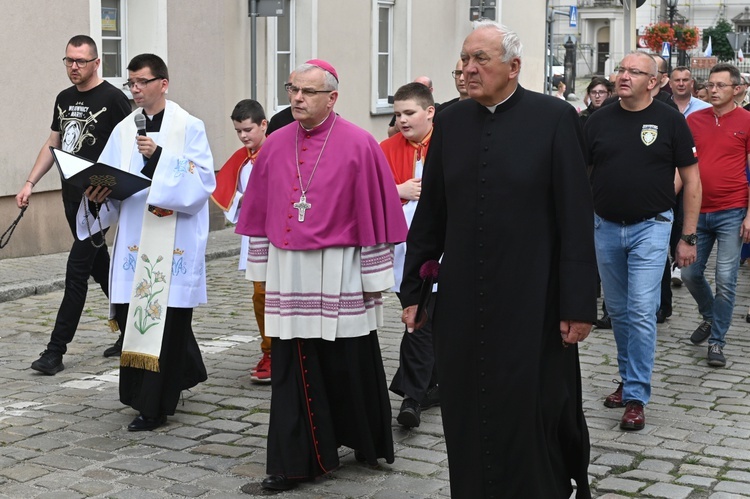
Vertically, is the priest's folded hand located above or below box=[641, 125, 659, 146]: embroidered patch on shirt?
below

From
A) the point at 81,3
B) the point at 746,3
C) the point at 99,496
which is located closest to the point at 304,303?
the point at 99,496

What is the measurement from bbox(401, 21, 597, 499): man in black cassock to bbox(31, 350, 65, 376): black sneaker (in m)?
4.03

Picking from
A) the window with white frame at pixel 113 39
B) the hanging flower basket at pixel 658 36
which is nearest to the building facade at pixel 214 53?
the window with white frame at pixel 113 39

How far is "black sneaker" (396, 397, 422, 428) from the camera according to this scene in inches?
266

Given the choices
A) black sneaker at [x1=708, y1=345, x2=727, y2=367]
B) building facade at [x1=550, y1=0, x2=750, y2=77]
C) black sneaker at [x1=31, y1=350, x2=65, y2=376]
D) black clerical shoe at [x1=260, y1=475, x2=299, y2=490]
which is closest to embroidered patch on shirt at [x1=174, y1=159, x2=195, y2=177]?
black clerical shoe at [x1=260, y1=475, x2=299, y2=490]

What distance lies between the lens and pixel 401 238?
19.7 ft

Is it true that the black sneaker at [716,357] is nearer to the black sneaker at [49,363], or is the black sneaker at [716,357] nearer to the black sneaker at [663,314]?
the black sneaker at [663,314]

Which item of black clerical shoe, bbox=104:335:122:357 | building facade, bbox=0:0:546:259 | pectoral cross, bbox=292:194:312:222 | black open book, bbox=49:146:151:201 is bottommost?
black clerical shoe, bbox=104:335:122:357

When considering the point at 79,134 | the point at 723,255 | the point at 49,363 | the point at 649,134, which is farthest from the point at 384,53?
the point at 649,134

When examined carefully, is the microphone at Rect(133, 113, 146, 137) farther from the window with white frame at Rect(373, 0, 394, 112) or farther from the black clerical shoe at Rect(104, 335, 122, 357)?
the window with white frame at Rect(373, 0, 394, 112)

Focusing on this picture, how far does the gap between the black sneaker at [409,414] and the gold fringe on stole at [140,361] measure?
4.35 feet

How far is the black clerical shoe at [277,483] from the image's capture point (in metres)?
5.78

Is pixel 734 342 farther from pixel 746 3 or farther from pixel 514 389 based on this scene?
pixel 746 3

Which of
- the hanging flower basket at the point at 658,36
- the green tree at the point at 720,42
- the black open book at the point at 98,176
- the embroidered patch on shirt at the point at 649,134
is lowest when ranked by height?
the black open book at the point at 98,176
